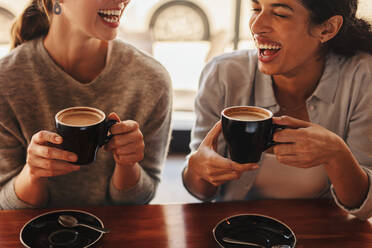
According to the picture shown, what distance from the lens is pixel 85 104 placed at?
1.50 meters

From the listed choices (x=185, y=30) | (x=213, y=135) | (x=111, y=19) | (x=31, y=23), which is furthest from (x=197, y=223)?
(x=185, y=30)

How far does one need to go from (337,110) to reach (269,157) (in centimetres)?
29

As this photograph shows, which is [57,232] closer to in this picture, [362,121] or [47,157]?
[47,157]

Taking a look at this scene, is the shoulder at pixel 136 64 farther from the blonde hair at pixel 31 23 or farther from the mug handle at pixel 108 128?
the mug handle at pixel 108 128

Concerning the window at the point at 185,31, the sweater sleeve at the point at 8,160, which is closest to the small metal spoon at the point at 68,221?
the sweater sleeve at the point at 8,160

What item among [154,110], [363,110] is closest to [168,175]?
[154,110]

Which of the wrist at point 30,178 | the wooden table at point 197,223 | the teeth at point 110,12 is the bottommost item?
the wooden table at point 197,223

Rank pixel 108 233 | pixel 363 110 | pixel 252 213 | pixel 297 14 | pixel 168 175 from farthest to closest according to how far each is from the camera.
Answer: pixel 168 175 → pixel 363 110 → pixel 297 14 → pixel 252 213 → pixel 108 233

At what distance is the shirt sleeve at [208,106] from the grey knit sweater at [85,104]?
12 centimetres

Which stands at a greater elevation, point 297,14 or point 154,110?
point 297,14

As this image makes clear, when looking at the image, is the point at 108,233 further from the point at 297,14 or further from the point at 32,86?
the point at 297,14

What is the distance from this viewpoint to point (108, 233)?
1146 millimetres

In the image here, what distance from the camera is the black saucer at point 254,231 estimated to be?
1.10 m

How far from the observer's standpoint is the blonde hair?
1.50 metres
